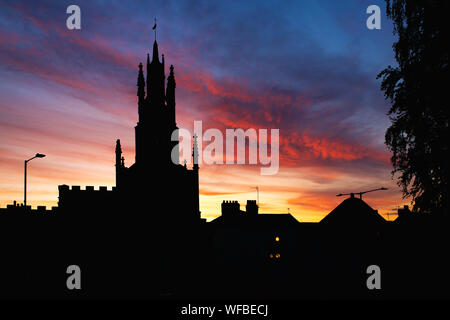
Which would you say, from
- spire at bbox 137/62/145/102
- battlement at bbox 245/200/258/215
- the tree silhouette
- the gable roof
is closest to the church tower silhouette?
spire at bbox 137/62/145/102

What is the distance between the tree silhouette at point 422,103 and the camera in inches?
553

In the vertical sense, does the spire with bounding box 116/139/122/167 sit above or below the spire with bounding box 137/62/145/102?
below

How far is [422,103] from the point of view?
14.7 m

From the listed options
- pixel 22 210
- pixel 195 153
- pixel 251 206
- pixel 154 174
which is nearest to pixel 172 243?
pixel 154 174

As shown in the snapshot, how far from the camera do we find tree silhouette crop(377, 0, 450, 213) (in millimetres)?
14039

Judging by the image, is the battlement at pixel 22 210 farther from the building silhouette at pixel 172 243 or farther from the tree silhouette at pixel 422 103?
the tree silhouette at pixel 422 103

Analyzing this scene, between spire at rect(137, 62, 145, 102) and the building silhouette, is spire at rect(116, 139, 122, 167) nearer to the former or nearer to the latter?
the building silhouette

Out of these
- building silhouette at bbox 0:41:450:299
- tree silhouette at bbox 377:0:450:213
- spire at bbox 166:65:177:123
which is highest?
spire at bbox 166:65:177:123

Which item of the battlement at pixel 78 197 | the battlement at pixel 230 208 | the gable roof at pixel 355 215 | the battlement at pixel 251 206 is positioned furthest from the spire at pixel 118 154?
the gable roof at pixel 355 215

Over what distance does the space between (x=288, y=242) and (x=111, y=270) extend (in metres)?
27.9
